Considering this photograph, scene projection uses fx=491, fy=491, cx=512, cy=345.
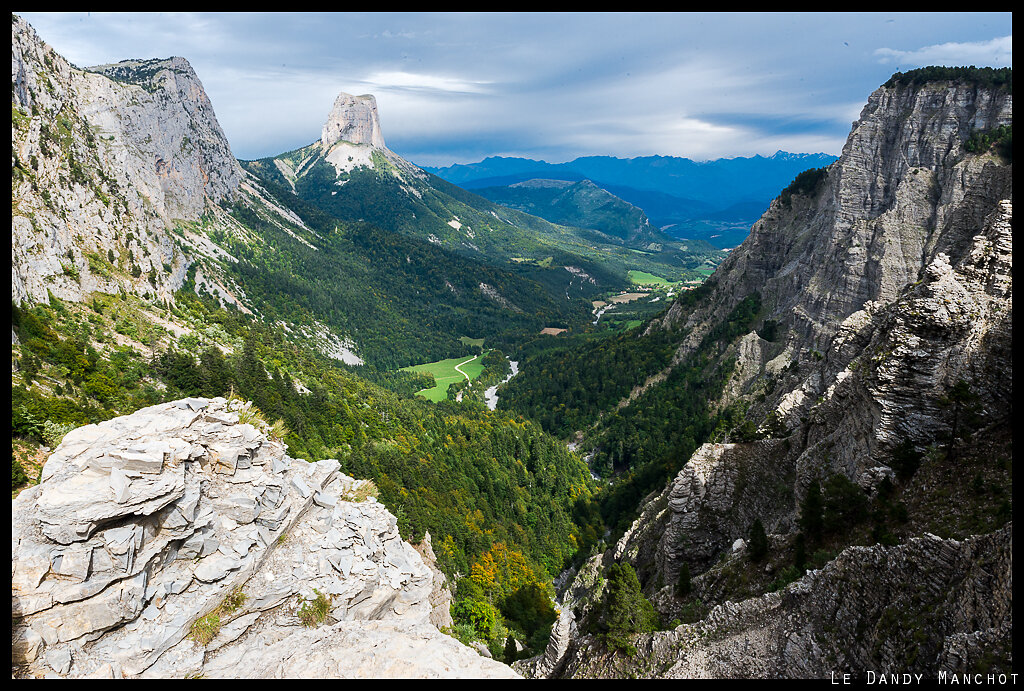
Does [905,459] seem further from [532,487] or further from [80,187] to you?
[80,187]

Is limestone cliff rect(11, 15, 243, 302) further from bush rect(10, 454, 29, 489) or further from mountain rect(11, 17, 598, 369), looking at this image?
bush rect(10, 454, 29, 489)

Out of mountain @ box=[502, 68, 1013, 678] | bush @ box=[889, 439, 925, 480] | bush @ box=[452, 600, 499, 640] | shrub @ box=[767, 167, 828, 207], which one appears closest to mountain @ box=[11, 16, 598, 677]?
bush @ box=[452, 600, 499, 640]

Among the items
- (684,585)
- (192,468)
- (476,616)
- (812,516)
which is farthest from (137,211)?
(812,516)

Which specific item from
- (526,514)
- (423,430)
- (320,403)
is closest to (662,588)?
(526,514)

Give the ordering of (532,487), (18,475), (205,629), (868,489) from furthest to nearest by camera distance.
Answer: (532,487) < (868,489) < (18,475) < (205,629)

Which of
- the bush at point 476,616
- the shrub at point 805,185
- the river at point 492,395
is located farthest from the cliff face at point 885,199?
the river at point 492,395

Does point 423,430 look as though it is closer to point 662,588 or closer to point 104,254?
point 104,254
